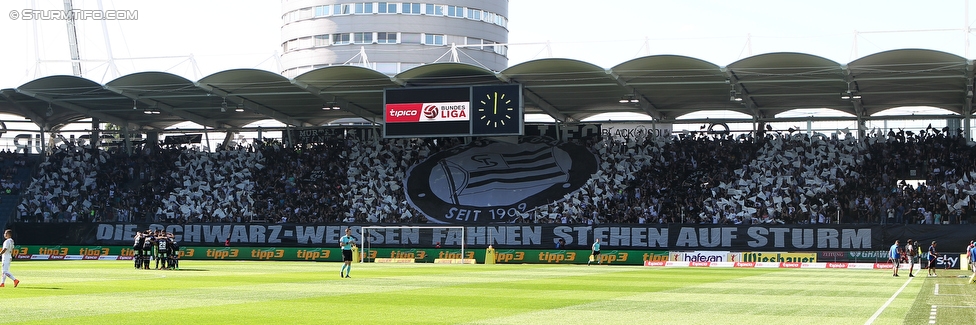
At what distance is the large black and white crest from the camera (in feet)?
187

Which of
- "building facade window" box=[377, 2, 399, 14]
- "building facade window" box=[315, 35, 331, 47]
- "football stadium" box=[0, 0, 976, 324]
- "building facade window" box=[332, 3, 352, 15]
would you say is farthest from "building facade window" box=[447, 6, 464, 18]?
"football stadium" box=[0, 0, 976, 324]

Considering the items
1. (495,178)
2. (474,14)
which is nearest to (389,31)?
(474,14)

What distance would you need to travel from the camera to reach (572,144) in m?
61.0

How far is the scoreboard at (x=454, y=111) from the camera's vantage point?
169 feet

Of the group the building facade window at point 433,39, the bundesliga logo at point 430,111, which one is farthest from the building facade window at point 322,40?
the bundesliga logo at point 430,111

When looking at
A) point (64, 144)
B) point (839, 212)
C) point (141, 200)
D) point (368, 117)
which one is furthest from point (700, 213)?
point (64, 144)

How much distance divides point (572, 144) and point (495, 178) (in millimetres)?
5295

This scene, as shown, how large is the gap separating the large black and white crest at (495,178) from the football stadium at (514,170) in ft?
0.41

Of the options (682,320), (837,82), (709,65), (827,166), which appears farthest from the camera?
(827,166)

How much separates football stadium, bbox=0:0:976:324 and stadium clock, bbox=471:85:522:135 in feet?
0.38

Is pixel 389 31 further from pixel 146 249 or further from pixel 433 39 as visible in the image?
pixel 146 249

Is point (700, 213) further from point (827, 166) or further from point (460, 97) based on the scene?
point (460, 97)

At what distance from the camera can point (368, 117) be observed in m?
63.2

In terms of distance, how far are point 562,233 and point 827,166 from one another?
48.3ft
